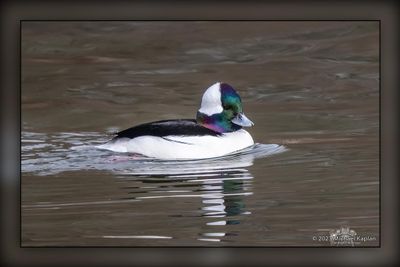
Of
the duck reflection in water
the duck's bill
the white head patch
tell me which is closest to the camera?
the duck reflection in water

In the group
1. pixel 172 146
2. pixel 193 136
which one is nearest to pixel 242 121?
pixel 193 136

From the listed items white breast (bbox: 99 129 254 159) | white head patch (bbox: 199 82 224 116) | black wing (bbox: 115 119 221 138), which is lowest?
white breast (bbox: 99 129 254 159)

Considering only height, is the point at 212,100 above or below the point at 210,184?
above

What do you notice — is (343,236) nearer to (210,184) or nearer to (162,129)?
(210,184)

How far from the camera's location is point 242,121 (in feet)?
48.3

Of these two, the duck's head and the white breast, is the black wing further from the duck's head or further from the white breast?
the duck's head

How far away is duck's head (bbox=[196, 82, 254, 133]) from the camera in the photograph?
14.5 metres

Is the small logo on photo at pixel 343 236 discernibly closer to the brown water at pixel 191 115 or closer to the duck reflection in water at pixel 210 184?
the brown water at pixel 191 115

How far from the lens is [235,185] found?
1423 cm

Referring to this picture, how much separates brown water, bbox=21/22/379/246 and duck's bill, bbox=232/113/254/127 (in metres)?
0.04

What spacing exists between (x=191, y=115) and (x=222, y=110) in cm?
26

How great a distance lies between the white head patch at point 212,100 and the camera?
14.5 metres

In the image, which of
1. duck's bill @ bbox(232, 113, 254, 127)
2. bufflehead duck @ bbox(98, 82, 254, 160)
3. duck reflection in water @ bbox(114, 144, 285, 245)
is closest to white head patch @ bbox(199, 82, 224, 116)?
bufflehead duck @ bbox(98, 82, 254, 160)
